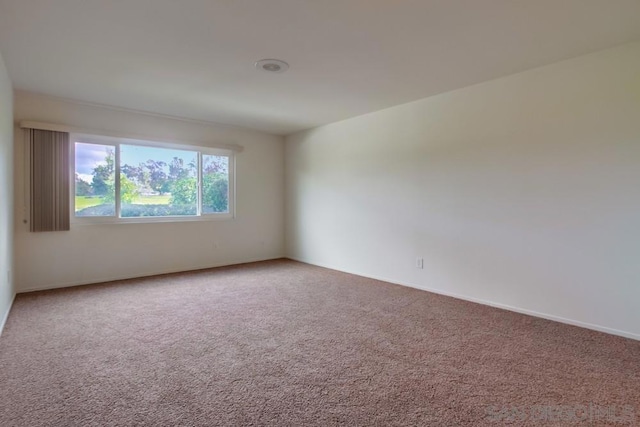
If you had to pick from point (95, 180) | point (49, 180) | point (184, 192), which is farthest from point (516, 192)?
point (49, 180)

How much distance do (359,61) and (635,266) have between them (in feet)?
9.32

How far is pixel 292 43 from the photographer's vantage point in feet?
8.63

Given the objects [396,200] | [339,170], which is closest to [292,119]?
[339,170]

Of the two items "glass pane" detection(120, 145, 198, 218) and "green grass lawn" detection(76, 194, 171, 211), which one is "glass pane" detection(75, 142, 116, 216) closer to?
"green grass lawn" detection(76, 194, 171, 211)

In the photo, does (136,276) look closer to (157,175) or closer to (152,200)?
(152,200)

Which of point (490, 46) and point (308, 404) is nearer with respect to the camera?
point (308, 404)

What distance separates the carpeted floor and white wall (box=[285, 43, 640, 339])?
364mm

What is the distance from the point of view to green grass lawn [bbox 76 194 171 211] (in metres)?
4.32

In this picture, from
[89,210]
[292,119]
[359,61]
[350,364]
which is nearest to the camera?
[350,364]

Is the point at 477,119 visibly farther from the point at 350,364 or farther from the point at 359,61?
the point at 350,364

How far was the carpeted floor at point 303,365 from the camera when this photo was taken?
177 cm

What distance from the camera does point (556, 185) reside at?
3064mm

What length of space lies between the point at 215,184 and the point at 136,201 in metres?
1.23

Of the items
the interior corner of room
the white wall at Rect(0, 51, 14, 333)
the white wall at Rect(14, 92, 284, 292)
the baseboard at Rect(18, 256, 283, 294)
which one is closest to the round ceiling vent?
the interior corner of room
